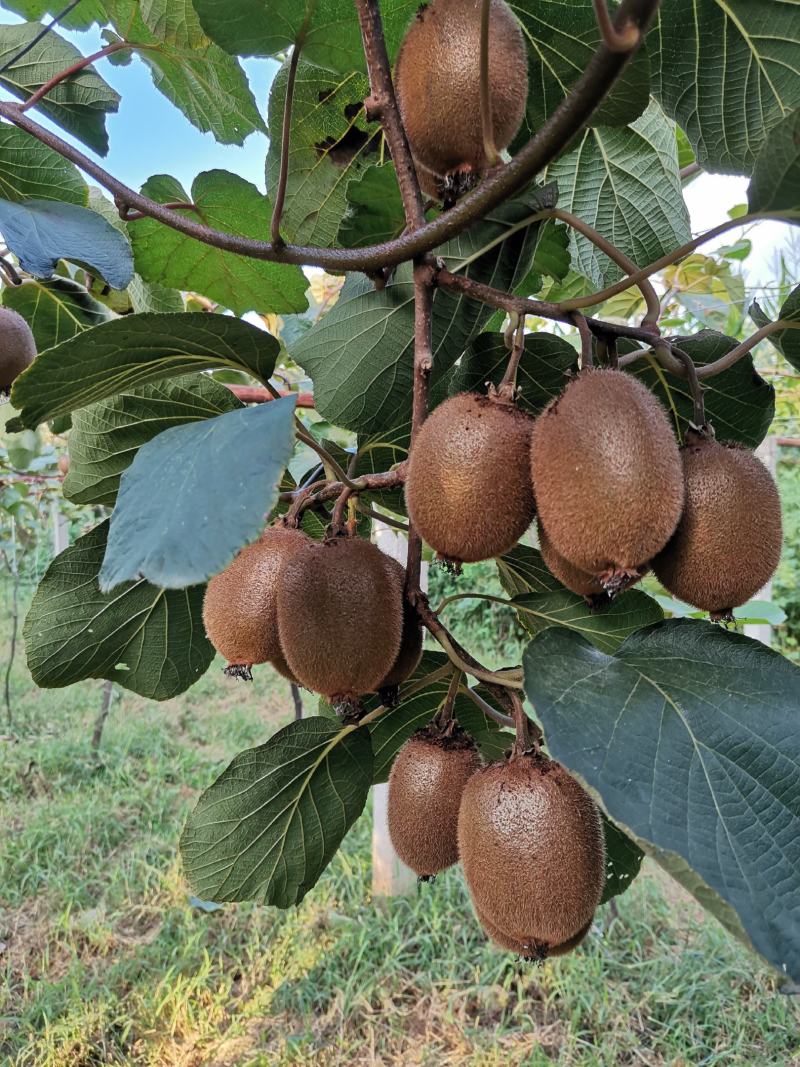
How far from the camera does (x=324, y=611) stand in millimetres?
692

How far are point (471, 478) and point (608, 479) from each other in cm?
11

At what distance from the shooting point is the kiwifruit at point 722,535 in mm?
657

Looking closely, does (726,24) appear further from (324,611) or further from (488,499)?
(324,611)

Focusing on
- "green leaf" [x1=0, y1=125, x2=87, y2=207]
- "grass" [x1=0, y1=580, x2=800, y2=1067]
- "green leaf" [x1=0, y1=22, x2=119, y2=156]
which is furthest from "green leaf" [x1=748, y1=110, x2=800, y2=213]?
"grass" [x1=0, y1=580, x2=800, y2=1067]

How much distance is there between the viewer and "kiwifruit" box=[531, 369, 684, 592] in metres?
0.59

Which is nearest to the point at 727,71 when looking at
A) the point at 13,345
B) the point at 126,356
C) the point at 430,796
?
the point at 126,356

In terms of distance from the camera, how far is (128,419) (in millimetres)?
1008

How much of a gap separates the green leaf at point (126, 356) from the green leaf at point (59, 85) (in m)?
0.85

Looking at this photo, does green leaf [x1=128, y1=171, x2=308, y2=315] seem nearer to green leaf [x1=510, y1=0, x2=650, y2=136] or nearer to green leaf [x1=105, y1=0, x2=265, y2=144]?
green leaf [x1=105, y1=0, x2=265, y2=144]

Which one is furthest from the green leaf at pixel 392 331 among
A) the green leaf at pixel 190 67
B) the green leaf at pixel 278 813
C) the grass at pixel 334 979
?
the grass at pixel 334 979

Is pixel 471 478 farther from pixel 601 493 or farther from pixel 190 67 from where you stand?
pixel 190 67

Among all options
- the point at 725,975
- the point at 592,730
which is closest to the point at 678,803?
the point at 592,730

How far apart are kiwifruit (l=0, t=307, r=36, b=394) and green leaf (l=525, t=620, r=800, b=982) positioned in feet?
3.54

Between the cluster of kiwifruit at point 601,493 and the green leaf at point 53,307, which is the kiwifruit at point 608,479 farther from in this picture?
the green leaf at point 53,307
